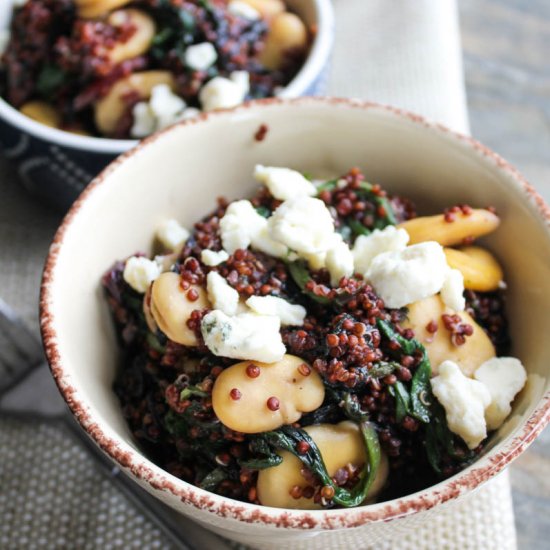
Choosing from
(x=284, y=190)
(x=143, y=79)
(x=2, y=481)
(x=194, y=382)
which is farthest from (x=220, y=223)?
(x=2, y=481)

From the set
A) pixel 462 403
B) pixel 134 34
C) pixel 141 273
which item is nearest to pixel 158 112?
pixel 134 34

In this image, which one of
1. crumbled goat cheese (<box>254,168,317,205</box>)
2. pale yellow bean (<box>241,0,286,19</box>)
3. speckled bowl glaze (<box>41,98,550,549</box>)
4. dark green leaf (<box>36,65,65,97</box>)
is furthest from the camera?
pale yellow bean (<box>241,0,286,19</box>)

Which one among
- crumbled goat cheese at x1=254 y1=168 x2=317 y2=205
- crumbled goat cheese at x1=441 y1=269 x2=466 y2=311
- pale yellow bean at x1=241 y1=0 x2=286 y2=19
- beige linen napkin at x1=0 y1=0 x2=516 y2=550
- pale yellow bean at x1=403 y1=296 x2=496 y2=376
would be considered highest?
pale yellow bean at x1=241 y1=0 x2=286 y2=19

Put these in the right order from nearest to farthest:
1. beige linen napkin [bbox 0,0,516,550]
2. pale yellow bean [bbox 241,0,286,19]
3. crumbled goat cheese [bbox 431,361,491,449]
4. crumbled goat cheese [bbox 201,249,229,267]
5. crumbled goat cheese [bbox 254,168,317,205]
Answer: crumbled goat cheese [bbox 431,361,491,449] → crumbled goat cheese [bbox 201,249,229,267] → crumbled goat cheese [bbox 254,168,317,205] → beige linen napkin [bbox 0,0,516,550] → pale yellow bean [bbox 241,0,286,19]

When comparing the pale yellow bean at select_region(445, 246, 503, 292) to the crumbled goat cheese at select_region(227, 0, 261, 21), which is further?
the crumbled goat cheese at select_region(227, 0, 261, 21)

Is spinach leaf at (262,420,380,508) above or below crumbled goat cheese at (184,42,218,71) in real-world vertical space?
below

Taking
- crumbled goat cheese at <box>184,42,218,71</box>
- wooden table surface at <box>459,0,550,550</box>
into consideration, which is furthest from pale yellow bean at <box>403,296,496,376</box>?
wooden table surface at <box>459,0,550,550</box>

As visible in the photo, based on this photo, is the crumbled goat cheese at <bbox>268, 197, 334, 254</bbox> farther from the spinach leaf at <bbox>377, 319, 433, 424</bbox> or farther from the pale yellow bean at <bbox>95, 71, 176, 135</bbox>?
the pale yellow bean at <bbox>95, 71, 176, 135</bbox>
